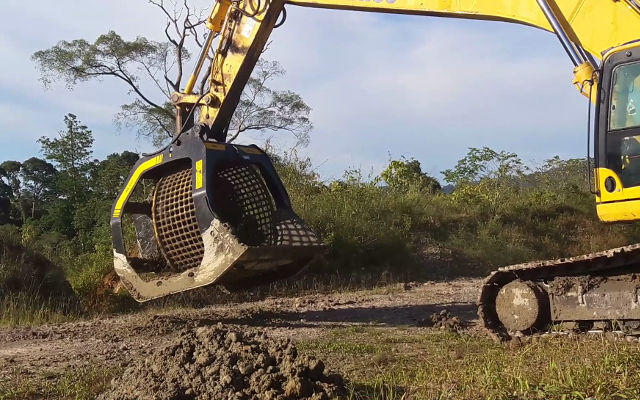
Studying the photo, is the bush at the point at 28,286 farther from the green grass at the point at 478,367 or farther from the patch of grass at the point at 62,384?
the green grass at the point at 478,367

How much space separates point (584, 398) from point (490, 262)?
1045cm

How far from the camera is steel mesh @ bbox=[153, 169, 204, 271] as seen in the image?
6.28 meters

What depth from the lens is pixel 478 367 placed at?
404 cm

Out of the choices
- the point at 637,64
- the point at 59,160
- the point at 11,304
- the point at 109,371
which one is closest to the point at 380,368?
the point at 109,371

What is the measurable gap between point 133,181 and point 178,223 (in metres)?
0.82

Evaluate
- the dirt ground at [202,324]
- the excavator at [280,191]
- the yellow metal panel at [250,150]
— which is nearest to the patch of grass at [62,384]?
the dirt ground at [202,324]

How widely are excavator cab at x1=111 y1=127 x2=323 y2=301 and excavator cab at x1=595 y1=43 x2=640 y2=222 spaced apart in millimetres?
2689

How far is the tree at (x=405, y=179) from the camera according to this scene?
1697 cm

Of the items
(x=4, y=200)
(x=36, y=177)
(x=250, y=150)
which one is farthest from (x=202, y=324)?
(x=36, y=177)

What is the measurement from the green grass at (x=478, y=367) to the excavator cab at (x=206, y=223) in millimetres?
894

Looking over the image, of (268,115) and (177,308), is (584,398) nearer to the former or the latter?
(177,308)

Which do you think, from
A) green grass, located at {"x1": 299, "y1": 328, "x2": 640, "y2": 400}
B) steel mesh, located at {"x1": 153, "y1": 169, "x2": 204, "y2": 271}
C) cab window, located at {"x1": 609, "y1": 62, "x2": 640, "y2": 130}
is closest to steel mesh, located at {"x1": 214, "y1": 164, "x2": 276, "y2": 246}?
steel mesh, located at {"x1": 153, "y1": 169, "x2": 204, "y2": 271}

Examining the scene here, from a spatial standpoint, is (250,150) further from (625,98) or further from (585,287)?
(625,98)

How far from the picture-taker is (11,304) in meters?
8.25
